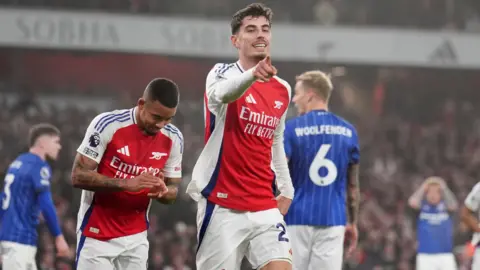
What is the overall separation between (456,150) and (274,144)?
1689 cm

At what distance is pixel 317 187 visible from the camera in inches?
305

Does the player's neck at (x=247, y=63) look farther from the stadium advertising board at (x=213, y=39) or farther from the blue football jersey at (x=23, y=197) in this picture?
the stadium advertising board at (x=213, y=39)

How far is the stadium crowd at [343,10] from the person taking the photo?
74.0 ft

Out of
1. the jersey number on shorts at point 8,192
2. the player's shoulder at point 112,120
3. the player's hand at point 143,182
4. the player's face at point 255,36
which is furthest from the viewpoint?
the jersey number on shorts at point 8,192

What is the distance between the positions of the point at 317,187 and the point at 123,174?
212cm

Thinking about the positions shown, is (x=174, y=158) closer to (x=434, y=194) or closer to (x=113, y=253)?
(x=113, y=253)

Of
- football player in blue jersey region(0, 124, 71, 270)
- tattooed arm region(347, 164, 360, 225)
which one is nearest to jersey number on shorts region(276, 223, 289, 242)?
tattooed arm region(347, 164, 360, 225)

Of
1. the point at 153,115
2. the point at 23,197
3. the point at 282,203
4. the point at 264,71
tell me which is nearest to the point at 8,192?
the point at 23,197

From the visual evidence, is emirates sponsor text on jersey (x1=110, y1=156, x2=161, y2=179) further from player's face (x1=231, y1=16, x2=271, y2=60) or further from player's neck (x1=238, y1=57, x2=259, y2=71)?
player's face (x1=231, y1=16, x2=271, y2=60)

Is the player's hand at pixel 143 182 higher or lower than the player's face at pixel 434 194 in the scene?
higher

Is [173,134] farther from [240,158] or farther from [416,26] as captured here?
[416,26]

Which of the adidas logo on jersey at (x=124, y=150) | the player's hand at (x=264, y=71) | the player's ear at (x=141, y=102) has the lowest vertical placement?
the adidas logo on jersey at (x=124, y=150)

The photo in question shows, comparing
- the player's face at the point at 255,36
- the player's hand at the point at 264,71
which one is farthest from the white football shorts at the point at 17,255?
the player's hand at the point at 264,71

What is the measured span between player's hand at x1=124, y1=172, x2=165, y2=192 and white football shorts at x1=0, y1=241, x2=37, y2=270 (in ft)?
13.1
